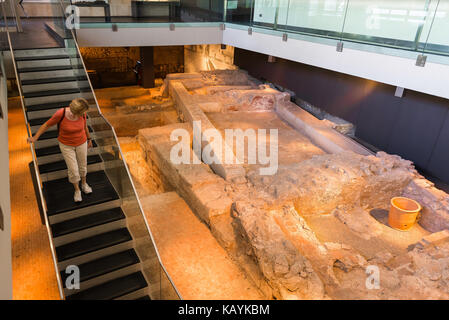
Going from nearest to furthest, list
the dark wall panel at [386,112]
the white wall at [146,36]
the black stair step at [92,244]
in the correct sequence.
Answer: the black stair step at [92,244]
the dark wall panel at [386,112]
the white wall at [146,36]

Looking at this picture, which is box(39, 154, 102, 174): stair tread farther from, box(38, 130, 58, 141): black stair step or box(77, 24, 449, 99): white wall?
box(77, 24, 449, 99): white wall

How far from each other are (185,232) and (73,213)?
189 cm

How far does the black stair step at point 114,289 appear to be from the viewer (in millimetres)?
4133

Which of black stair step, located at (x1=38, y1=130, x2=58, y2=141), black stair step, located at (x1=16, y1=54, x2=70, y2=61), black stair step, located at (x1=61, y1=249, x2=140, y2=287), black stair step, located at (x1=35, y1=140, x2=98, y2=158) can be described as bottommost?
black stair step, located at (x1=61, y1=249, x2=140, y2=287)

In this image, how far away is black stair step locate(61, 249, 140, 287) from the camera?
419 centimetres

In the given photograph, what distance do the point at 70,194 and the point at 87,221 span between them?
520 millimetres

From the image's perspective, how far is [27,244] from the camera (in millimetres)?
5676

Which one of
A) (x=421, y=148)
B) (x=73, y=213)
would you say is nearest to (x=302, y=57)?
(x=421, y=148)

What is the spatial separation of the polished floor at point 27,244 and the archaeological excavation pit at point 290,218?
66.5 inches

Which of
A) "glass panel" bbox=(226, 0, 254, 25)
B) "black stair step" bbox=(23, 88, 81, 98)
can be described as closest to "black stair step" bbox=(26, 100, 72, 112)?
"black stair step" bbox=(23, 88, 81, 98)

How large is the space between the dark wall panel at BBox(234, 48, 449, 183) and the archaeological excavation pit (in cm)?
80

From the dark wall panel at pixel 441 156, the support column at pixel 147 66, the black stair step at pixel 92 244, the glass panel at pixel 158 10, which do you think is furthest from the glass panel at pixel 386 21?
the support column at pixel 147 66

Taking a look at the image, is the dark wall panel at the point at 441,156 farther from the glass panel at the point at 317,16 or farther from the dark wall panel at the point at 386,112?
the glass panel at the point at 317,16

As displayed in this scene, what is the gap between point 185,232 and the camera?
576 centimetres
